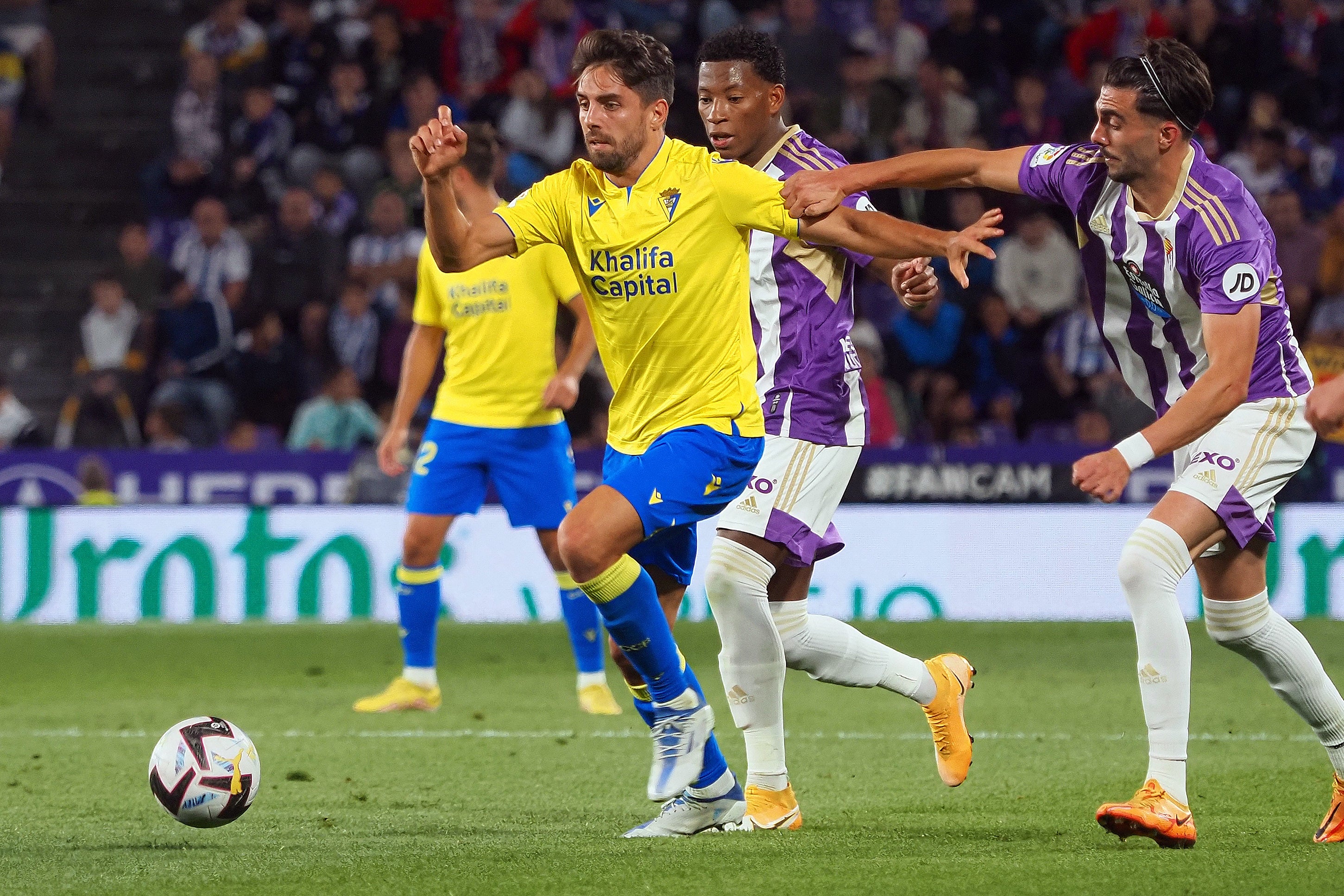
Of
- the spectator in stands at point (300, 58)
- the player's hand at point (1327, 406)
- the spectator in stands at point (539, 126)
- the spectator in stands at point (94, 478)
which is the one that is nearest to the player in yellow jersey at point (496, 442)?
the player's hand at point (1327, 406)

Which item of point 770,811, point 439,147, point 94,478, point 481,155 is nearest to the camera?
point 439,147

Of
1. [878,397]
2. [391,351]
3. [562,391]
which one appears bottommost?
[391,351]

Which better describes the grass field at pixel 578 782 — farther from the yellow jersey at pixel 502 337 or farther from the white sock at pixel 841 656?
the yellow jersey at pixel 502 337

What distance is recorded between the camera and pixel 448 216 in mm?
4914

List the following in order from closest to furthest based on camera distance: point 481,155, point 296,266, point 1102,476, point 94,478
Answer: point 1102,476 → point 481,155 → point 94,478 → point 296,266

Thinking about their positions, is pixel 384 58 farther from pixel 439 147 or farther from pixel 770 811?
pixel 770 811

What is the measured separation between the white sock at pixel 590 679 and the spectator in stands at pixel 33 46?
12271 mm

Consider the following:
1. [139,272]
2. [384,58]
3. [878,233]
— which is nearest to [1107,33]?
[384,58]

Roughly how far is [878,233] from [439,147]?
3.96 feet

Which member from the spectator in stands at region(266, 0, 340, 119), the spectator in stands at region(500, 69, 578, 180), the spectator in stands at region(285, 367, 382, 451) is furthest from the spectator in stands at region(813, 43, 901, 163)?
the spectator in stands at region(266, 0, 340, 119)

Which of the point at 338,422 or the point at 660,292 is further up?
the point at 660,292

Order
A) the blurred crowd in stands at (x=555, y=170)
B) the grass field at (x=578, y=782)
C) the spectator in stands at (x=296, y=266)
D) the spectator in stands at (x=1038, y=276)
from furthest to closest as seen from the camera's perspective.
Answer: the spectator in stands at (x=296, y=266), the spectator in stands at (x=1038, y=276), the blurred crowd in stands at (x=555, y=170), the grass field at (x=578, y=782)

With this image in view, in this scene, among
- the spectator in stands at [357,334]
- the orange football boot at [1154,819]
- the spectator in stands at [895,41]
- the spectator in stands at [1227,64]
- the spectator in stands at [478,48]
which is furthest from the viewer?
the spectator in stands at [478,48]

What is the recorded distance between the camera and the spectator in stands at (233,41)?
57.4 feet
